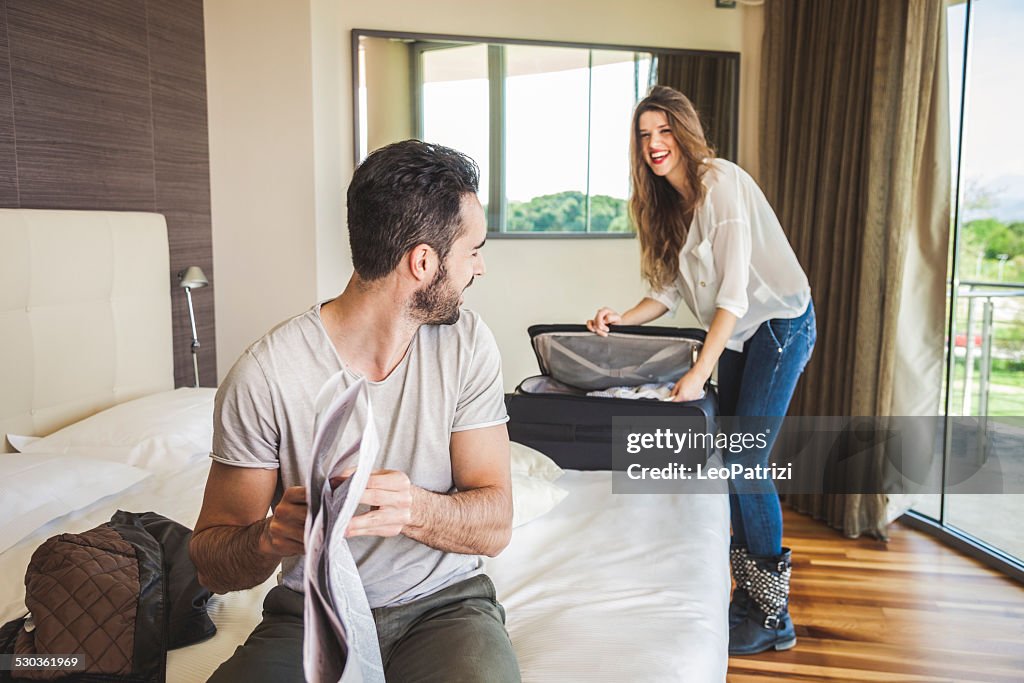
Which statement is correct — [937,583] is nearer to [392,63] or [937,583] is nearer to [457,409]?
[457,409]

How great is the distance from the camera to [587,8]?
11.9ft

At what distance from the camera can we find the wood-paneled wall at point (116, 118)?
239cm

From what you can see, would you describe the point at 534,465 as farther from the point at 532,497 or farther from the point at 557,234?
the point at 557,234

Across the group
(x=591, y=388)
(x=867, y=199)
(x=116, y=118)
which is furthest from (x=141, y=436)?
(x=867, y=199)

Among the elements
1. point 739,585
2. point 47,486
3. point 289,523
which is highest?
point 289,523

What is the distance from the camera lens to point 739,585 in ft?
8.30

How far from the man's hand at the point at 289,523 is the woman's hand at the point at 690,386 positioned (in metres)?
1.39

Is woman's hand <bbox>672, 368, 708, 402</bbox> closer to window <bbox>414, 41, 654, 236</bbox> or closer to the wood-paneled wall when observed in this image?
window <bbox>414, 41, 654, 236</bbox>

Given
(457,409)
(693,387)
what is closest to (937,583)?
(693,387)

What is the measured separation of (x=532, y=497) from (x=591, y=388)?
25.2 inches

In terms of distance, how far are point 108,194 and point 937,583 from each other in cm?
286

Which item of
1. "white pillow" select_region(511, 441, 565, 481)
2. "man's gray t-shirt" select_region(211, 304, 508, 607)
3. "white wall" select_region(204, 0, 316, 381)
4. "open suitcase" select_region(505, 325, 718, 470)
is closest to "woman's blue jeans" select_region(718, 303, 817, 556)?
"open suitcase" select_region(505, 325, 718, 470)

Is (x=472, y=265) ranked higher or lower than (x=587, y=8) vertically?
lower

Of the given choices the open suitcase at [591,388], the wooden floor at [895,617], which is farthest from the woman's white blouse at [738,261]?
the wooden floor at [895,617]
